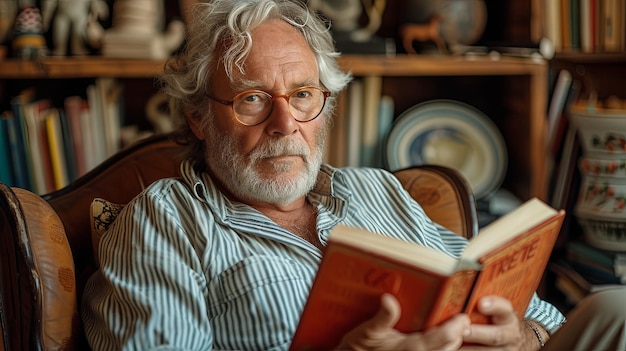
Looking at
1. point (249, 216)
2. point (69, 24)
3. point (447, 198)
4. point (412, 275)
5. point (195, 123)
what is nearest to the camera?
point (412, 275)

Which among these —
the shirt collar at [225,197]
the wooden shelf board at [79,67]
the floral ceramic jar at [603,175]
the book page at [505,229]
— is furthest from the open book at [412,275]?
the wooden shelf board at [79,67]

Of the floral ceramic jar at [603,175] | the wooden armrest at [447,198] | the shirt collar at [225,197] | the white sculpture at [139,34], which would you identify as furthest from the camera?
the white sculpture at [139,34]

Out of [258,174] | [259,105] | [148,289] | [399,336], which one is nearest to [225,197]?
[258,174]

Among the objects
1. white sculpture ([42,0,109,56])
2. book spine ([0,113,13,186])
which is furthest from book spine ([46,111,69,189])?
white sculpture ([42,0,109,56])

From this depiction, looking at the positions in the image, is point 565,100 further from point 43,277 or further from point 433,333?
point 43,277

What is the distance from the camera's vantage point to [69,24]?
2229 millimetres

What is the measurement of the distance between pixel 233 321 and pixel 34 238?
1.16 ft

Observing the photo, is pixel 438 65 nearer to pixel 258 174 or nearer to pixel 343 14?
pixel 343 14

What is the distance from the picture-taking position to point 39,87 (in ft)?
7.93

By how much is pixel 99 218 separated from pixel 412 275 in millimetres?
708

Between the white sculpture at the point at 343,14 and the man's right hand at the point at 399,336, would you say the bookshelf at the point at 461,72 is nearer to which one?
the white sculpture at the point at 343,14

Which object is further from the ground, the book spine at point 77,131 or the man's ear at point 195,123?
the man's ear at point 195,123

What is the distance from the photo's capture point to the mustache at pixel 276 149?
1.39 m

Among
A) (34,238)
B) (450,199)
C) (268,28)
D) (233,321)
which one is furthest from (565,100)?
(34,238)
